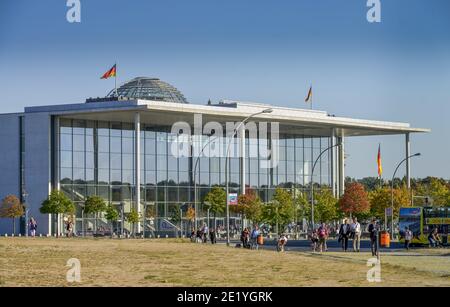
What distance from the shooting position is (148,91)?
3607 inches

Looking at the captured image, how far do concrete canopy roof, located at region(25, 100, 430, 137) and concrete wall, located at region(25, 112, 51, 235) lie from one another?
3.98ft

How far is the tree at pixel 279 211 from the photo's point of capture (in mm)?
90425

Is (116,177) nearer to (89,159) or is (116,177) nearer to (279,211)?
(89,159)

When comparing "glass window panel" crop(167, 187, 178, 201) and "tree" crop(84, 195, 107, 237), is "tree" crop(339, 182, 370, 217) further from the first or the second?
"tree" crop(84, 195, 107, 237)

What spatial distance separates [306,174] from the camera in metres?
107

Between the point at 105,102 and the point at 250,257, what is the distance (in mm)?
45995

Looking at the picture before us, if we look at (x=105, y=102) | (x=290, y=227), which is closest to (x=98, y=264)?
(x=105, y=102)

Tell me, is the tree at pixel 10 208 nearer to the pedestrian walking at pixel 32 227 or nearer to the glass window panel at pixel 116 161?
the pedestrian walking at pixel 32 227

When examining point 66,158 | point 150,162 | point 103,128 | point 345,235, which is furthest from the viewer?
point 150,162

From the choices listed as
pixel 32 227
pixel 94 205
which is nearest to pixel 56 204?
pixel 94 205

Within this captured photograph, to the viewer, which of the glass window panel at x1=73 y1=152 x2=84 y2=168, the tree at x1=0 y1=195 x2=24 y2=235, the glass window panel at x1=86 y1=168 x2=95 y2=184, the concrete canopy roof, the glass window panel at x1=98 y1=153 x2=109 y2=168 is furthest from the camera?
the glass window panel at x1=98 y1=153 x2=109 y2=168

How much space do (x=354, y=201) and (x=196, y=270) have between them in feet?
210

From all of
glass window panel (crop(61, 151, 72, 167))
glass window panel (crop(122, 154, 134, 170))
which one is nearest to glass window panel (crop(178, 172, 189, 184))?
glass window panel (crop(122, 154, 134, 170))

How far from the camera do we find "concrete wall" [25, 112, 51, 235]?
85750 mm
